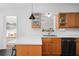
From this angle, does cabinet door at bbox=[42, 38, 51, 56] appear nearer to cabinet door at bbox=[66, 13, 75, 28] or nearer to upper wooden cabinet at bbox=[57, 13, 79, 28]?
upper wooden cabinet at bbox=[57, 13, 79, 28]

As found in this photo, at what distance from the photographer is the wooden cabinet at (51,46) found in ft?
20.6

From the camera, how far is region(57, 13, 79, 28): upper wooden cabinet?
650 cm

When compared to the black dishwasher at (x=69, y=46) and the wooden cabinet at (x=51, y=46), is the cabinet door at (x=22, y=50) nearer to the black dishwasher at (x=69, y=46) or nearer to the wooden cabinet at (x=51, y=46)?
the wooden cabinet at (x=51, y=46)

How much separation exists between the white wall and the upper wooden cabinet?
9.3 inches

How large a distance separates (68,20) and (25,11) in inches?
73.7

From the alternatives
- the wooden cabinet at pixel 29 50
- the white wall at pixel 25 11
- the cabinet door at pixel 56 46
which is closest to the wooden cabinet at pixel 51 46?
the cabinet door at pixel 56 46

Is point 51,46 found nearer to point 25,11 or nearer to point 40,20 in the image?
point 40,20

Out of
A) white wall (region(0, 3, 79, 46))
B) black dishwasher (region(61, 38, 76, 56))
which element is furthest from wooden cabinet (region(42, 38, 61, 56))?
white wall (region(0, 3, 79, 46))

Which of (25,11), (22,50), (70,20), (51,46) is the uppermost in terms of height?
(25,11)

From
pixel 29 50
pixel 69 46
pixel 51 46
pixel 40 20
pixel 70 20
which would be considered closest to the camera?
pixel 29 50

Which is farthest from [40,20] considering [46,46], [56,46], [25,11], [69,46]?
[69,46]

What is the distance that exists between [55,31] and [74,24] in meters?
0.86

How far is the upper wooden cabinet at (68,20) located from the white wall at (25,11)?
24cm

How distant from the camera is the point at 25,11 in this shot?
22.1 feet
